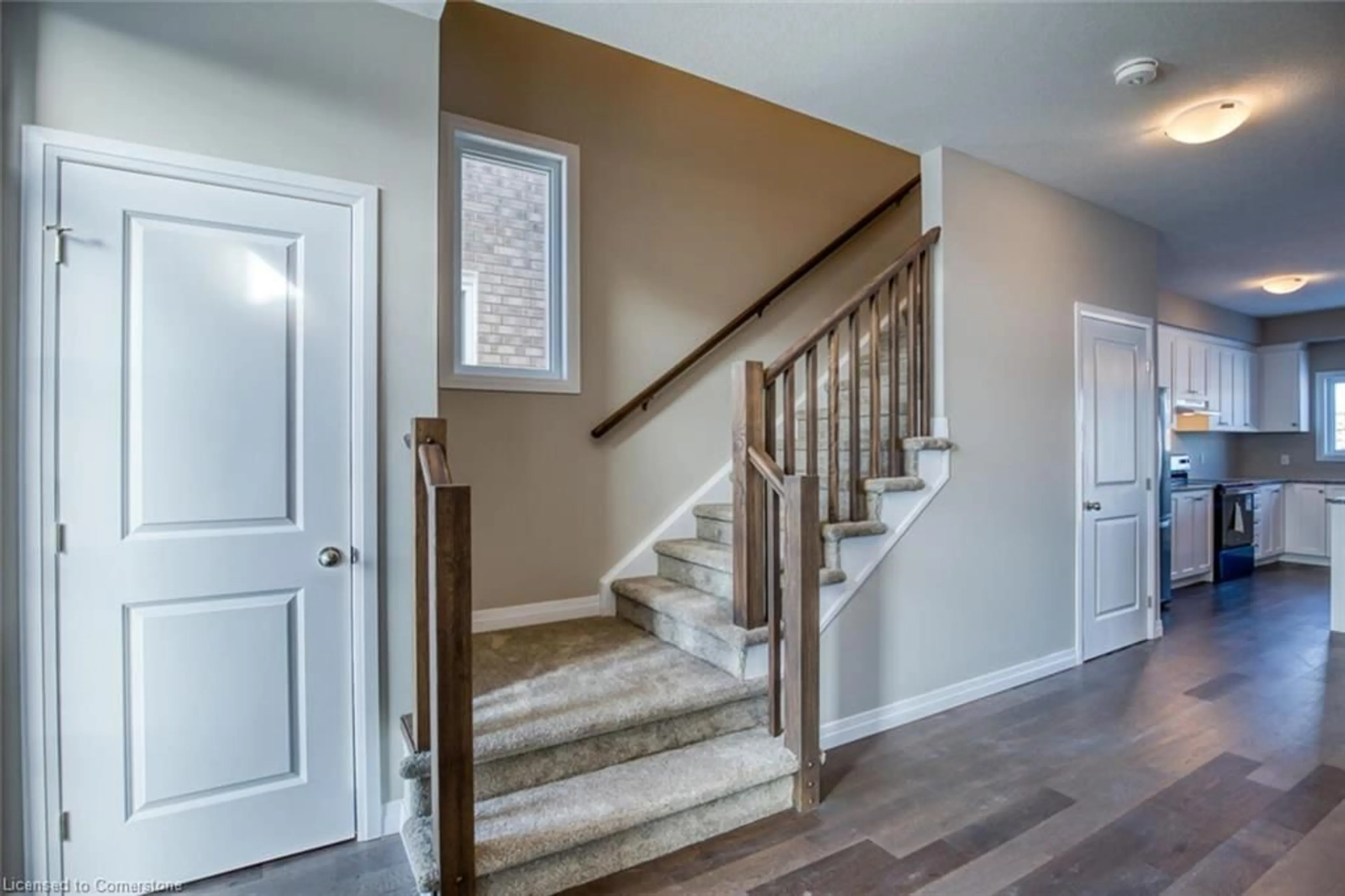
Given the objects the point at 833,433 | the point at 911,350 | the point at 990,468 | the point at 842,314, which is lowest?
the point at 990,468

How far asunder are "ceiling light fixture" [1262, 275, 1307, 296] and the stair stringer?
450cm

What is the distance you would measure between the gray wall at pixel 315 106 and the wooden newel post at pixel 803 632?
1314 millimetres

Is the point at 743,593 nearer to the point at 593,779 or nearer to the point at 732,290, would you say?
the point at 593,779

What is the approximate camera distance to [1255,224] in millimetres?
4328

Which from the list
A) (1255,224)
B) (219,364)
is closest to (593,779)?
(219,364)

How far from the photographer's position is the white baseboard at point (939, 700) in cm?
289

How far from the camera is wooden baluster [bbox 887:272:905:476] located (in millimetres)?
3156

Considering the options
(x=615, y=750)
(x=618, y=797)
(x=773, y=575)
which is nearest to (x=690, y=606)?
(x=773, y=575)

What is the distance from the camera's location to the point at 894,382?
3172 mm

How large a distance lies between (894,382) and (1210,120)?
1.66 meters

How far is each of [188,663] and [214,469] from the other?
0.58 metres

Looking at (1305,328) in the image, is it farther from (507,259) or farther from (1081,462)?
(507,259)

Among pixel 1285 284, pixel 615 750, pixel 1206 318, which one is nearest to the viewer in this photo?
pixel 615 750

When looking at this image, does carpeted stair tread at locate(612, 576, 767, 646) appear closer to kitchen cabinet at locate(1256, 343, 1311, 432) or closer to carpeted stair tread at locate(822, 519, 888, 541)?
carpeted stair tread at locate(822, 519, 888, 541)
